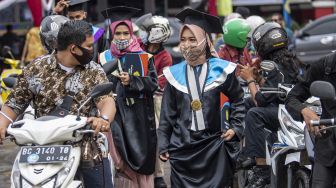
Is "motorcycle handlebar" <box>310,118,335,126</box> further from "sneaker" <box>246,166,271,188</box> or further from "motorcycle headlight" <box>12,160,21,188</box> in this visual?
"sneaker" <box>246,166,271,188</box>

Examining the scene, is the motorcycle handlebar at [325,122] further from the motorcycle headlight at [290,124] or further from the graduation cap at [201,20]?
the graduation cap at [201,20]

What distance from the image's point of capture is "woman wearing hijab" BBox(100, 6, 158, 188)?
819cm

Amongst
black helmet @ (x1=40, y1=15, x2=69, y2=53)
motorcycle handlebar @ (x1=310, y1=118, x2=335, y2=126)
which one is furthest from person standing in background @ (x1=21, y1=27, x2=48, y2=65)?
motorcycle handlebar @ (x1=310, y1=118, x2=335, y2=126)

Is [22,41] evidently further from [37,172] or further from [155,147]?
[37,172]

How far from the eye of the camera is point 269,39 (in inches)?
319

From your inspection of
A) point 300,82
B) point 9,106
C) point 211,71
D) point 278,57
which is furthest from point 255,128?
→ point 9,106

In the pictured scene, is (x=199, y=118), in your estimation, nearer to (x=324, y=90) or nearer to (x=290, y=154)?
(x=290, y=154)

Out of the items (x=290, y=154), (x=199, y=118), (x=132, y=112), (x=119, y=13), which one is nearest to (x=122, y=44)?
(x=119, y=13)

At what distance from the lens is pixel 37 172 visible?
5.40m

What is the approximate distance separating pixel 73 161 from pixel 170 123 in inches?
62.9

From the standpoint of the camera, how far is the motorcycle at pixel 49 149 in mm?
5398

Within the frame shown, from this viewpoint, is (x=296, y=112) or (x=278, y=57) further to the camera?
(x=278, y=57)

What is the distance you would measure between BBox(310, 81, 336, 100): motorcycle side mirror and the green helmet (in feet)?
13.6

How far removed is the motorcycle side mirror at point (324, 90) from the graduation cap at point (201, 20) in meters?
1.88
